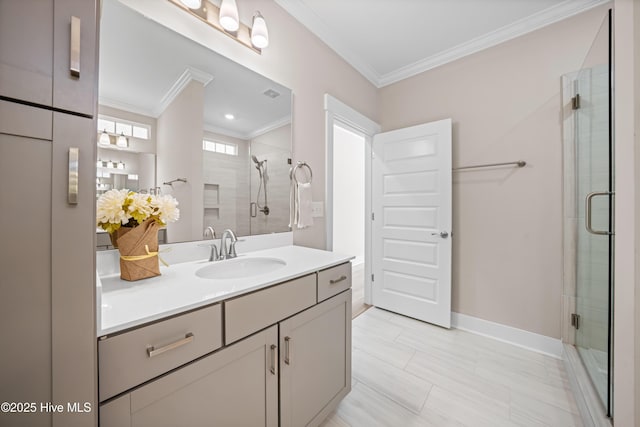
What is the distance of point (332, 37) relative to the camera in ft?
6.79

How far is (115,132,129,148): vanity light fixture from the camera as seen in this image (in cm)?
107

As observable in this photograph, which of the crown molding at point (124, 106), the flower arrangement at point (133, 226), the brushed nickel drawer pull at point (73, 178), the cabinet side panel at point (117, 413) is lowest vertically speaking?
the cabinet side panel at point (117, 413)

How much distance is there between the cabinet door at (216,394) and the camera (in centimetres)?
64

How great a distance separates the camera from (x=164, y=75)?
1.17 m

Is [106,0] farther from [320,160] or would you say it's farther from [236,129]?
[320,160]

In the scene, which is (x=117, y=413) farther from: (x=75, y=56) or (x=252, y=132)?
(x=252, y=132)

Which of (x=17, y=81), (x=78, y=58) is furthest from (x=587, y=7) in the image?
(x=17, y=81)

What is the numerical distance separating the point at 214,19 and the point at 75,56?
3.59 feet

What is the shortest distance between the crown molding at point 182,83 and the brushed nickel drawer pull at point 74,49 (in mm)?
688

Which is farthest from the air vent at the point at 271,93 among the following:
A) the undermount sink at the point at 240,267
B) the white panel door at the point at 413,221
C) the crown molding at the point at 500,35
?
the crown molding at the point at 500,35

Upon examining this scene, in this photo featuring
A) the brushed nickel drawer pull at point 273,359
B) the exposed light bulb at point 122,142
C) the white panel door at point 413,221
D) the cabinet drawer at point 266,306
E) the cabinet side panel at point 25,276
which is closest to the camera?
the cabinet side panel at point 25,276

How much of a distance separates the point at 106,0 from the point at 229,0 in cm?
57

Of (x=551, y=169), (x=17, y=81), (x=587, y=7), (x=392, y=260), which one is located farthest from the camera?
(x=392, y=260)

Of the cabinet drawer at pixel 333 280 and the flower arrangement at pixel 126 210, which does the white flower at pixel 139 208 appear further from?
the cabinet drawer at pixel 333 280
